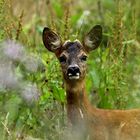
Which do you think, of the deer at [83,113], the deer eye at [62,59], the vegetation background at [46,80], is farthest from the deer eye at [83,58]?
the vegetation background at [46,80]

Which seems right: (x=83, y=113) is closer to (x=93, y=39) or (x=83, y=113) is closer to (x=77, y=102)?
(x=77, y=102)

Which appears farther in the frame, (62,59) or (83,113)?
(62,59)

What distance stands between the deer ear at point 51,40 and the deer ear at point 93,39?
294 mm

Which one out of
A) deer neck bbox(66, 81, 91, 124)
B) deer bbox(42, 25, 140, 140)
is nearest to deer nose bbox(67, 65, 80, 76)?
deer bbox(42, 25, 140, 140)

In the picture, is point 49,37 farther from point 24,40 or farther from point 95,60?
point 95,60

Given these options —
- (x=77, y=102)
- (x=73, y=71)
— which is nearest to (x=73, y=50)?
(x=73, y=71)

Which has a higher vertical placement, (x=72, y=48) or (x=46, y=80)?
(x=72, y=48)

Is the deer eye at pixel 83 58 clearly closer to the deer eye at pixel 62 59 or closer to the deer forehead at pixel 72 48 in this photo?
the deer forehead at pixel 72 48

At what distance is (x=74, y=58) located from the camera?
10.2 metres

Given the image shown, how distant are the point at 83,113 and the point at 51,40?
936 millimetres

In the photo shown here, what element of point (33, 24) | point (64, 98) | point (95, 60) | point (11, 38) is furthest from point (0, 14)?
point (33, 24)

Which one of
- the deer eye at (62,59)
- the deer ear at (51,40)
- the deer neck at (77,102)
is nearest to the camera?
the deer neck at (77,102)

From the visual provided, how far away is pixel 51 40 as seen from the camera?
10.6 metres

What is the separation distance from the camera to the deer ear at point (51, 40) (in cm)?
1059
